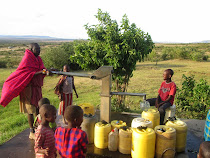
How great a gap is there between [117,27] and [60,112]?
8.28 feet

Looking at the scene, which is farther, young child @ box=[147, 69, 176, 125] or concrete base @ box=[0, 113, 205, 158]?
young child @ box=[147, 69, 176, 125]

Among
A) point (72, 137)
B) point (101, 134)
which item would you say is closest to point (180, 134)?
point (101, 134)

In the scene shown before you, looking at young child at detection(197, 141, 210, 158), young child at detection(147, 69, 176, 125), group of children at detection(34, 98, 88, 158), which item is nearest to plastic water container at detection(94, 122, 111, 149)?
group of children at detection(34, 98, 88, 158)

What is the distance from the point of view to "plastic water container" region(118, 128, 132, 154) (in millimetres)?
2646

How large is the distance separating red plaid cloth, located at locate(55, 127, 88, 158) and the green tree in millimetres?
2594

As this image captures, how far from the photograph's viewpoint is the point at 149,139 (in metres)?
2.45

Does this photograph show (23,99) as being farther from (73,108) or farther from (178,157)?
(178,157)

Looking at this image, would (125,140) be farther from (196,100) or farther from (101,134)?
(196,100)

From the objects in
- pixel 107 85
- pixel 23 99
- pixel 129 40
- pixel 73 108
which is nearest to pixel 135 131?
pixel 107 85

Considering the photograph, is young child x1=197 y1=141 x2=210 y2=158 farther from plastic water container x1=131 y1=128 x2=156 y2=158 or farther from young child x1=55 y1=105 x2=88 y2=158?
young child x1=55 y1=105 x2=88 y2=158

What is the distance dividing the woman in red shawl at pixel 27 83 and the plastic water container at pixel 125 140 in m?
1.60

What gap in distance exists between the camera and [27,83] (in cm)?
319

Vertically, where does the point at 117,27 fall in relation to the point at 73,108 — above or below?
above

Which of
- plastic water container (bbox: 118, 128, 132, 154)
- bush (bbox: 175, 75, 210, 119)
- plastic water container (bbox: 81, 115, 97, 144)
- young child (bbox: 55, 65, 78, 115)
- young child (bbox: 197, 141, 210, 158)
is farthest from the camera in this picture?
bush (bbox: 175, 75, 210, 119)
